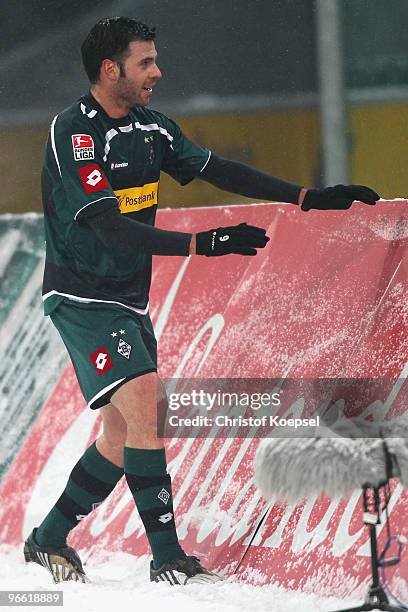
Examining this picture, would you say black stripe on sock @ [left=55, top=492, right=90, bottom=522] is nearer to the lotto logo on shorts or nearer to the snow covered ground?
the snow covered ground

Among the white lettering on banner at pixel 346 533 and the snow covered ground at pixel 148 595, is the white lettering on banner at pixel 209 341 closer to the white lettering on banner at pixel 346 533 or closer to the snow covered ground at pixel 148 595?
the snow covered ground at pixel 148 595

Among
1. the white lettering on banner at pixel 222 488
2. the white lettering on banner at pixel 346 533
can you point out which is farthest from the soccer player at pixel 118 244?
the white lettering on banner at pixel 346 533

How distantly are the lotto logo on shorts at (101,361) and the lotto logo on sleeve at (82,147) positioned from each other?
0.62m

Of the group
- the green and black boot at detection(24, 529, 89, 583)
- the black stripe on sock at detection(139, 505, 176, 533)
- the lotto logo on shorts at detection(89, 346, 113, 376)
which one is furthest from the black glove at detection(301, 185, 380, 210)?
the green and black boot at detection(24, 529, 89, 583)

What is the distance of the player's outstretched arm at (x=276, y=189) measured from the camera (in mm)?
4008

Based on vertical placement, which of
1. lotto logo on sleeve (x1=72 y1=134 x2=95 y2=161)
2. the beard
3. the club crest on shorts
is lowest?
the club crest on shorts

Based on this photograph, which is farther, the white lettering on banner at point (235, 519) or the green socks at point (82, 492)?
the green socks at point (82, 492)

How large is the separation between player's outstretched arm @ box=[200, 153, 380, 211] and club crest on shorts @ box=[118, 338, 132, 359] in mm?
687

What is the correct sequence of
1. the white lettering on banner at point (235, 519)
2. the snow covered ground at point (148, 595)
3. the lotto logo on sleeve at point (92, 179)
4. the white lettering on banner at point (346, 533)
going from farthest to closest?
the white lettering on banner at point (235, 519)
the lotto logo on sleeve at point (92, 179)
the white lettering on banner at point (346, 533)
the snow covered ground at point (148, 595)

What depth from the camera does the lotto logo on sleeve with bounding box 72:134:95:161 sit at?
12.7 ft

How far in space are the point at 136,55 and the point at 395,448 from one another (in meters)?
1.53

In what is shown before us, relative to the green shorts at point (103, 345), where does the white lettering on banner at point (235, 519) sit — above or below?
below

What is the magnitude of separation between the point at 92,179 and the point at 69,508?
3.89 ft

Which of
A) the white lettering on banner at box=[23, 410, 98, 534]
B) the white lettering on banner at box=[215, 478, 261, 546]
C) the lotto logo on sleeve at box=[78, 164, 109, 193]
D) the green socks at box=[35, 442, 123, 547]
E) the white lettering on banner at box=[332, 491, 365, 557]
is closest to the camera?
the white lettering on banner at box=[332, 491, 365, 557]
